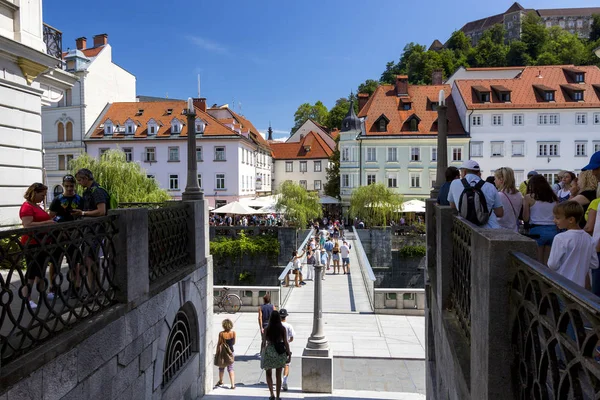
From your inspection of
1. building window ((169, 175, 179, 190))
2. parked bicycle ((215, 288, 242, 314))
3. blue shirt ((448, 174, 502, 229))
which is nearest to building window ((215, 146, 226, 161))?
building window ((169, 175, 179, 190))

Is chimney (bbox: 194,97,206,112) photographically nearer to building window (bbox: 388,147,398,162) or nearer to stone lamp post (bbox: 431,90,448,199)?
building window (bbox: 388,147,398,162)

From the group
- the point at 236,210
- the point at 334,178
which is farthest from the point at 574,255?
the point at 334,178

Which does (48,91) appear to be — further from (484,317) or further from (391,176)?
(391,176)

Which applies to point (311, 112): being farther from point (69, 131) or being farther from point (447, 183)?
point (447, 183)

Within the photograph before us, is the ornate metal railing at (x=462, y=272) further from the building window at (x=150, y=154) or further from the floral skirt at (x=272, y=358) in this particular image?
the building window at (x=150, y=154)

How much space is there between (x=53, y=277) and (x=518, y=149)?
145ft

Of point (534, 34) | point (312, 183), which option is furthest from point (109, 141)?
point (534, 34)

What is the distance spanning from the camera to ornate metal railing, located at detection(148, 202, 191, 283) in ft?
22.2

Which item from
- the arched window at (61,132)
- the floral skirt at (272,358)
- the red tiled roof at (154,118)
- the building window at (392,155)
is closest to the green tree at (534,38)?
the building window at (392,155)

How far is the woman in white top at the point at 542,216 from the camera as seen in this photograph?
5312 millimetres

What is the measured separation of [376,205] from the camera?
37.7 metres

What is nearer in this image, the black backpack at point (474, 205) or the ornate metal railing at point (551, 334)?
the ornate metal railing at point (551, 334)

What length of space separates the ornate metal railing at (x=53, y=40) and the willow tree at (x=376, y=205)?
28895 millimetres

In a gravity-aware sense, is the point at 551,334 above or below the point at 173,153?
below
